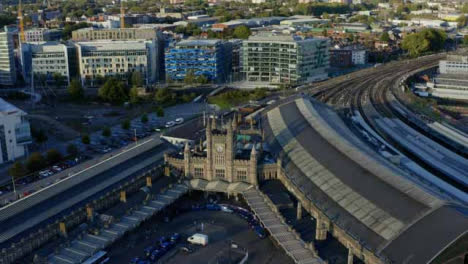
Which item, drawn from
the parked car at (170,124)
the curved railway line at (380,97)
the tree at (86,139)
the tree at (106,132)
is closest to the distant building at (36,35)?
the parked car at (170,124)

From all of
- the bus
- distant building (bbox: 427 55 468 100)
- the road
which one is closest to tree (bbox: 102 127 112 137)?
the road

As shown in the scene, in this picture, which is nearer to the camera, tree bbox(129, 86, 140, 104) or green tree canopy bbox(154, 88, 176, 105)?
tree bbox(129, 86, 140, 104)

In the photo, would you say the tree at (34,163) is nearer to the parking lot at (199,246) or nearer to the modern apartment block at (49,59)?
the parking lot at (199,246)

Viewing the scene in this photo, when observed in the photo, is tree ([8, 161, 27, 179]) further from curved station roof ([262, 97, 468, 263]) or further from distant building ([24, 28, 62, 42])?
→ distant building ([24, 28, 62, 42])

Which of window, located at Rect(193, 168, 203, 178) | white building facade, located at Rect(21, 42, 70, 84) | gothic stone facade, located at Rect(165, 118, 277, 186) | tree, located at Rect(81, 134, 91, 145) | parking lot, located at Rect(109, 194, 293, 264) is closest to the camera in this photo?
parking lot, located at Rect(109, 194, 293, 264)

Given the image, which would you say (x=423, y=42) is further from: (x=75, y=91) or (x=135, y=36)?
(x=75, y=91)

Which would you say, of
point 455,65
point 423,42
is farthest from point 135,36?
point 423,42

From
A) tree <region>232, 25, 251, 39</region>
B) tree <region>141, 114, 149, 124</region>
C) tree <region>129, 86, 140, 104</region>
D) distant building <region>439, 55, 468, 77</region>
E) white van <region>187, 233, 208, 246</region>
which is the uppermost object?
tree <region>232, 25, 251, 39</region>
